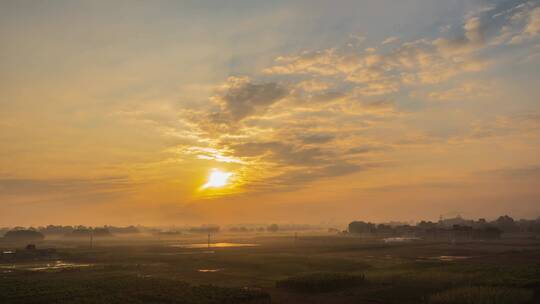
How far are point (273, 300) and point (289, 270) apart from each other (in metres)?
28.8

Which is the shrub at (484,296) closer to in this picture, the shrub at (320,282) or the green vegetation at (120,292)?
the shrub at (320,282)

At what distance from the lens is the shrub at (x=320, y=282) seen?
57844mm

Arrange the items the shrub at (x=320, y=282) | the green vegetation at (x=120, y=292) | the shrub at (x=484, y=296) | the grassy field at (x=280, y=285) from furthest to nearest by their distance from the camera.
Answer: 1. the shrub at (x=320, y=282)
2. the grassy field at (x=280, y=285)
3. the green vegetation at (x=120, y=292)
4. the shrub at (x=484, y=296)

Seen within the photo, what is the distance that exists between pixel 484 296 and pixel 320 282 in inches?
801

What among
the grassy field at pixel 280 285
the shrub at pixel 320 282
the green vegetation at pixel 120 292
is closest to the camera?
the green vegetation at pixel 120 292

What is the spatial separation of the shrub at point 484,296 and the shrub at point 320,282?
45.5 ft

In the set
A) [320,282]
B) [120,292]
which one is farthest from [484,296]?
[120,292]

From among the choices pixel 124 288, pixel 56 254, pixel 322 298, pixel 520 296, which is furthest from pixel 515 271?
pixel 56 254

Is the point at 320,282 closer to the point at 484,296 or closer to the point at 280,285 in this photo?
the point at 280,285

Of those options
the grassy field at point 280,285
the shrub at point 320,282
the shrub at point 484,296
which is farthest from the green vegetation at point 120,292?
the shrub at point 484,296

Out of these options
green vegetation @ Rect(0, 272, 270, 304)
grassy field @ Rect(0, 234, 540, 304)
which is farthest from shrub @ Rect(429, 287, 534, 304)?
green vegetation @ Rect(0, 272, 270, 304)

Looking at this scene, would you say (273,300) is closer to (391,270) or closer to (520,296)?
(520,296)

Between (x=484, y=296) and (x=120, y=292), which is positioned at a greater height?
(x=120, y=292)

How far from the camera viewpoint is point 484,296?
155 feet
